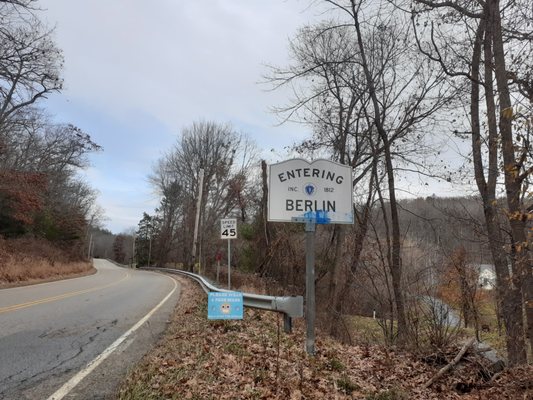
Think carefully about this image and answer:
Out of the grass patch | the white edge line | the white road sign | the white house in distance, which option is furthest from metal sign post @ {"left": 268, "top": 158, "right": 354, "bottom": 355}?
the white house in distance

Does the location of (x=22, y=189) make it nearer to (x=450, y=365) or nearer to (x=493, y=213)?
(x=493, y=213)

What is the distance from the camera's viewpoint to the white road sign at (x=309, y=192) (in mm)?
A: 6484

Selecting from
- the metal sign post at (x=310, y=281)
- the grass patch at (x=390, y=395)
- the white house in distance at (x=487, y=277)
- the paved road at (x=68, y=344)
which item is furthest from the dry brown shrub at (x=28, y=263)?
the grass patch at (x=390, y=395)

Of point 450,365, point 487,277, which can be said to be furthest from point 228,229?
point 450,365

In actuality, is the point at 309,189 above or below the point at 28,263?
above

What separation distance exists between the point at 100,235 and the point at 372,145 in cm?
16748

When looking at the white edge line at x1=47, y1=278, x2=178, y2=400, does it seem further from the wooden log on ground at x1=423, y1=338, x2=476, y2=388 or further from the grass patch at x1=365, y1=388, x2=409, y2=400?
the wooden log on ground at x1=423, y1=338, x2=476, y2=388

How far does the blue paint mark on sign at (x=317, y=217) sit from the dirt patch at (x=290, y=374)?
4.70 ft

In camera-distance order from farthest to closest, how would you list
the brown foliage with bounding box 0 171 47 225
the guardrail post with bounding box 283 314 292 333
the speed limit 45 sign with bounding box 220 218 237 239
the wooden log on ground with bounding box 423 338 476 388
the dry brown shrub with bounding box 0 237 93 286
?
the brown foliage with bounding box 0 171 47 225 → the dry brown shrub with bounding box 0 237 93 286 → the speed limit 45 sign with bounding box 220 218 237 239 → the guardrail post with bounding box 283 314 292 333 → the wooden log on ground with bounding box 423 338 476 388

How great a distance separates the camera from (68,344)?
8.13 meters

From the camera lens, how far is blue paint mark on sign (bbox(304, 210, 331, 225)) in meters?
6.49

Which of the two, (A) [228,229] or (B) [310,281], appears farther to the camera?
(A) [228,229]

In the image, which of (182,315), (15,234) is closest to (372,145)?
(182,315)

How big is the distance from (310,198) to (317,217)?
0.95ft
